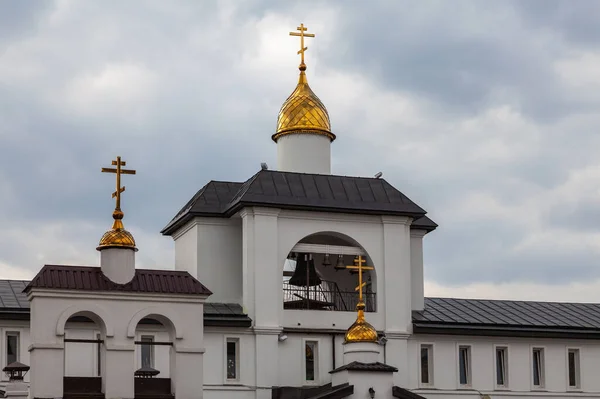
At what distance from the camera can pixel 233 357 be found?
46.4 meters

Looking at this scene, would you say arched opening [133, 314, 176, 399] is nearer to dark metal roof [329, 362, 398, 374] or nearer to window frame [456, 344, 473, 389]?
dark metal roof [329, 362, 398, 374]

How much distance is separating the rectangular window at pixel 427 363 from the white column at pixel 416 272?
170 centimetres

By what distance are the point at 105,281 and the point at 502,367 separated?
16.5 metres

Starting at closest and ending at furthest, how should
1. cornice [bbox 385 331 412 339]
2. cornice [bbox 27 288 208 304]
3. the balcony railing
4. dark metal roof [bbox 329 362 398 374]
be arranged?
1. cornice [bbox 27 288 208 304]
2. dark metal roof [bbox 329 362 398 374]
3. cornice [bbox 385 331 412 339]
4. the balcony railing

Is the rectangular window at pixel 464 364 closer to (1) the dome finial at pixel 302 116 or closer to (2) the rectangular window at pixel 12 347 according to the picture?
(1) the dome finial at pixel 302 116

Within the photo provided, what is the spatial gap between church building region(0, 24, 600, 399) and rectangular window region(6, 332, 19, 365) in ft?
0.14

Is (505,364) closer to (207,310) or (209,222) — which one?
(207,310)

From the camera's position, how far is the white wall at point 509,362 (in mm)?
48906

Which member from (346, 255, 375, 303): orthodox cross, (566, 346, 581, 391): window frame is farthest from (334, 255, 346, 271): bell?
(566, 346, 581, 391): window frame

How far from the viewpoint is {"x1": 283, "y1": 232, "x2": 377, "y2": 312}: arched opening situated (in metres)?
48.3

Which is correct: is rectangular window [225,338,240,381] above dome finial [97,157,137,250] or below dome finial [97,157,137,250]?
below

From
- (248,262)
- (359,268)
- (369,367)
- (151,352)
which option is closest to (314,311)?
(359,268)

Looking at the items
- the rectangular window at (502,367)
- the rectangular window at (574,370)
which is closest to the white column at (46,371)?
the rectangular window at (502,367)

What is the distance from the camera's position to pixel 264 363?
1805 inches
